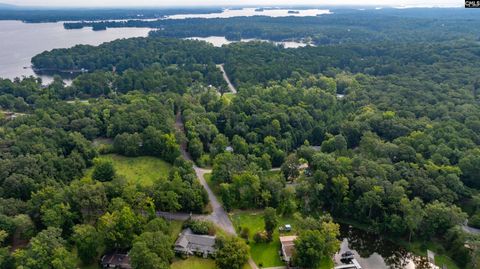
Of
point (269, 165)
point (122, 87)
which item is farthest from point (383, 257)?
point (122, 87)

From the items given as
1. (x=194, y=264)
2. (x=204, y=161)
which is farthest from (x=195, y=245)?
(x=204, y=161)

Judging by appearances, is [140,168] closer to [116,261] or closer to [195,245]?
[116,261]

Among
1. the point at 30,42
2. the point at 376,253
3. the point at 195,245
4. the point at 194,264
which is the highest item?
the point at 30,42

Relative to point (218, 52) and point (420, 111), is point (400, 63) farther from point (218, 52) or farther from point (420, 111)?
point (218, 52)

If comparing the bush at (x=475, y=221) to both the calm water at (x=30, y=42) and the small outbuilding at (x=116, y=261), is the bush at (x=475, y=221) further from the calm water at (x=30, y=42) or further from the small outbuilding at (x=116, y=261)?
the calm water at (x=30, y=42)

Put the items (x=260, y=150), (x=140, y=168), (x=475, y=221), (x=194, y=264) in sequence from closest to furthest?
(x=194, y=264), (x=475, y=221), (x=140, y=168), (x=260, y=150)

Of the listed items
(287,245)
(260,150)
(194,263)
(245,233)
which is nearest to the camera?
(194,263)

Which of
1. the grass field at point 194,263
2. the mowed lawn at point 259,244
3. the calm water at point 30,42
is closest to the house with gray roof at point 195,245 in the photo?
the grass field at point 194,263
